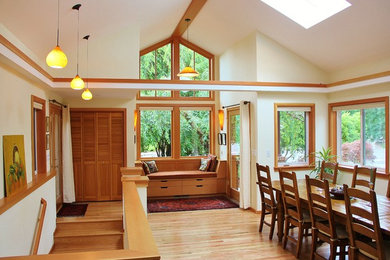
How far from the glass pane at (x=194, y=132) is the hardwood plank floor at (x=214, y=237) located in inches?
85.6

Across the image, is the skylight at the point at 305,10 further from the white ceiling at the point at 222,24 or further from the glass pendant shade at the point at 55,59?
the glass pendant shade at the point at 55,59

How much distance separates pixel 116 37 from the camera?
5480mm

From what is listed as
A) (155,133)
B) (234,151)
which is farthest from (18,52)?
(234,151)

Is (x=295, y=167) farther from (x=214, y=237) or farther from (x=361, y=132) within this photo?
(x=214, y=237)

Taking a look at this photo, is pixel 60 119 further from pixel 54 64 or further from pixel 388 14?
pixel 388 14

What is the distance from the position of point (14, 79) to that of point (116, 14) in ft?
5.58

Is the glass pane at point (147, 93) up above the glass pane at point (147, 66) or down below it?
below

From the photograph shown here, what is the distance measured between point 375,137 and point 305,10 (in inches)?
92.7

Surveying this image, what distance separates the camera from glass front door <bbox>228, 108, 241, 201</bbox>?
6941mm

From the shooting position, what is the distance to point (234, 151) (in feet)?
23.4

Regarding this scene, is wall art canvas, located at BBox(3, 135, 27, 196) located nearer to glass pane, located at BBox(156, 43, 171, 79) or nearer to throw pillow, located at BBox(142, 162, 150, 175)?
throw pillow, located at BBox(142, 162, 150, 175)

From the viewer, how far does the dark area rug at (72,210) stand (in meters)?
5.60

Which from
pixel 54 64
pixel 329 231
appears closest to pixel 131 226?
pixel 54 64

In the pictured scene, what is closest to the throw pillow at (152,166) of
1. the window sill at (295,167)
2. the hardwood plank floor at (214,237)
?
the hardwood plank floor at (214,237)
